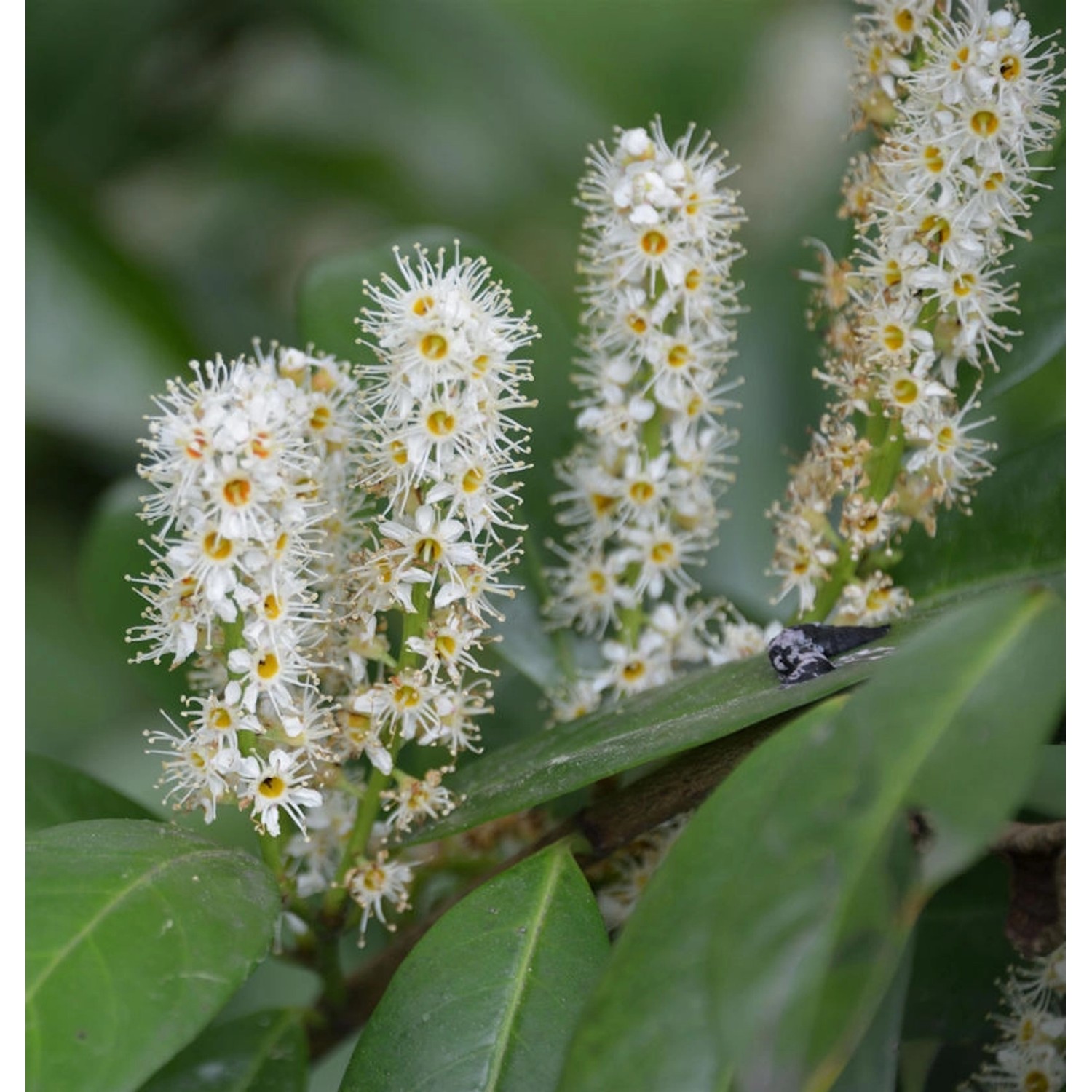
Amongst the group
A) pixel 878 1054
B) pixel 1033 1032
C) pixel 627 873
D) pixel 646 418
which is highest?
pixel 646 418

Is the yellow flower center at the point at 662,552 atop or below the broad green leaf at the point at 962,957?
atop

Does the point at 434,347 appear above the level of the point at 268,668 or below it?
above

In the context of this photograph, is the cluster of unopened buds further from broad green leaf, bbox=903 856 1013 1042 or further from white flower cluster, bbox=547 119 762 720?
broad green leaf, bbox=903 856 1013 1042

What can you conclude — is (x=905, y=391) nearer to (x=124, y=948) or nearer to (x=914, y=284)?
Answer: (x=914, y=284)

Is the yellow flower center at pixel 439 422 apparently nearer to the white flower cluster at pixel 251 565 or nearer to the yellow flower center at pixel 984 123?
the white flower cluster at pixel 251 565

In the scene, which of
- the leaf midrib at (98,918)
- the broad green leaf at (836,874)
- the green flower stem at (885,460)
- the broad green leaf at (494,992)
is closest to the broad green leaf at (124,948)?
the leaf midrib at (98,918)

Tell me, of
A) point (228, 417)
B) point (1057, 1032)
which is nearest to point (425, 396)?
point (228, 417)

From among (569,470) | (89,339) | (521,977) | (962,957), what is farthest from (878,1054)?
(89,339)
